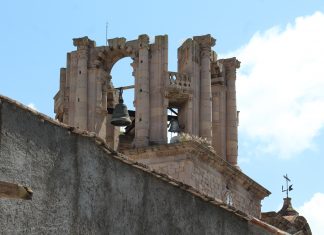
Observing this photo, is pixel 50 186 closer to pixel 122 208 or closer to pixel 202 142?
pixel 122 208

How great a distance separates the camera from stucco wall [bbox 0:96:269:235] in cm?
1072

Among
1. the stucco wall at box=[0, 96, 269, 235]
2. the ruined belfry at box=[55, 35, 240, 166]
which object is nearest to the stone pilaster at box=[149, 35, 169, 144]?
the ruined belfry at box=[55, 35, 240, 166]

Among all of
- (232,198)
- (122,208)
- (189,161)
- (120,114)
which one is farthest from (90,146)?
(232,198)

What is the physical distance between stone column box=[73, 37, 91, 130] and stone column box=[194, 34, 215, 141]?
320cm

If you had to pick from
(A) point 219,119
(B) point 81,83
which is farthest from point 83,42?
(A) point 219,119

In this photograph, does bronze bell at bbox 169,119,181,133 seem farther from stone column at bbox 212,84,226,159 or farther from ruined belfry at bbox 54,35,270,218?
stone column at bbox 212,84,226,159

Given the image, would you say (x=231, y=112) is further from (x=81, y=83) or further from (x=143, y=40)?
(x=81, y=83)

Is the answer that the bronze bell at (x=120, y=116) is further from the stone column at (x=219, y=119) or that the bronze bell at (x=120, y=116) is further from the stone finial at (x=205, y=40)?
the stone column at (x=219, y=119)

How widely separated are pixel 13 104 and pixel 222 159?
19451 millimetres

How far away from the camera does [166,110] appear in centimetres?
3003

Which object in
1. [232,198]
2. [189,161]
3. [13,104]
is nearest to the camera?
[13,104]

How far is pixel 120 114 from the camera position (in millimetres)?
26734

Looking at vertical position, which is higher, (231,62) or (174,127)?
(231,62)

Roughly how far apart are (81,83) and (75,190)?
19.7 meters
